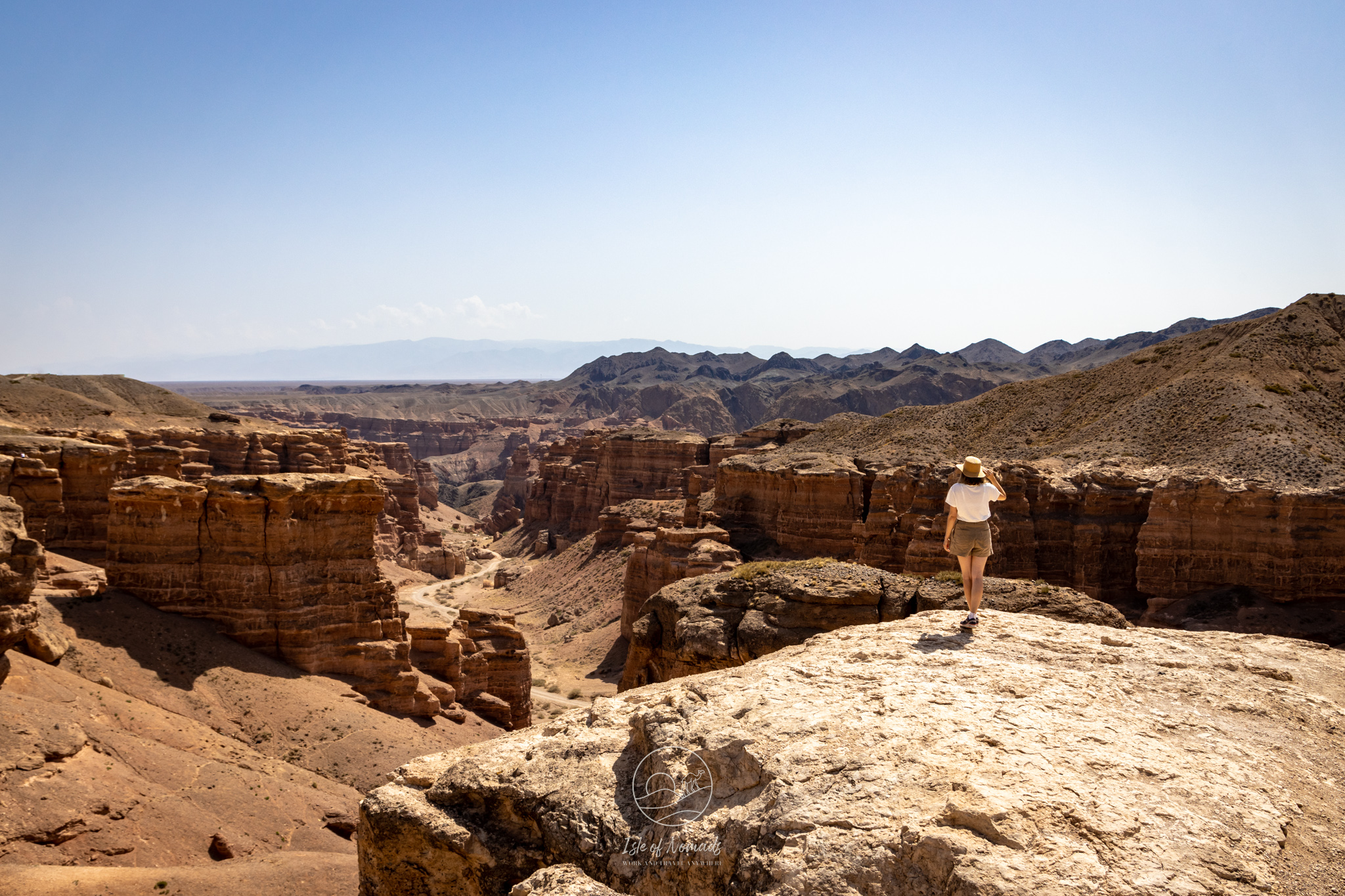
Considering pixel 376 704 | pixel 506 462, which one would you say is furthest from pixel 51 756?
pixel 506 462

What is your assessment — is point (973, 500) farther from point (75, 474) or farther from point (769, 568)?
point (75, 474)

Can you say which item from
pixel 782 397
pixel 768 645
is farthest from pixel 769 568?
pixel 782 397

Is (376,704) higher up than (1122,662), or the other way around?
(1122,662)

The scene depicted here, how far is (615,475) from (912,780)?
61.0 meters

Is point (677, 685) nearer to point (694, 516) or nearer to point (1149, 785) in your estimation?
point (1149, 785)

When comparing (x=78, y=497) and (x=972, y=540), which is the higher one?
(x=972, y=540)

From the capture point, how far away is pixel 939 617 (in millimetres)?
10250

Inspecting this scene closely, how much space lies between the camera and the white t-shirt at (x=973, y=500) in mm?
10117

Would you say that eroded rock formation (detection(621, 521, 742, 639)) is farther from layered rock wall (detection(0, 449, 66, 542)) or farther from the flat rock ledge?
the flat rock ledge

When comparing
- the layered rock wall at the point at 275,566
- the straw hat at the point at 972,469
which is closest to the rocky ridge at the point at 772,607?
the straw hat at the point at 972,469

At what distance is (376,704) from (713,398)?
143334mm

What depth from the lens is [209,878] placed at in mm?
13344

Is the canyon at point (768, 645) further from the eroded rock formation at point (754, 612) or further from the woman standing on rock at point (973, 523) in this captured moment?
the woman standing on rock at point (973, 523)

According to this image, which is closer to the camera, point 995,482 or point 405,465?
point 995,482
